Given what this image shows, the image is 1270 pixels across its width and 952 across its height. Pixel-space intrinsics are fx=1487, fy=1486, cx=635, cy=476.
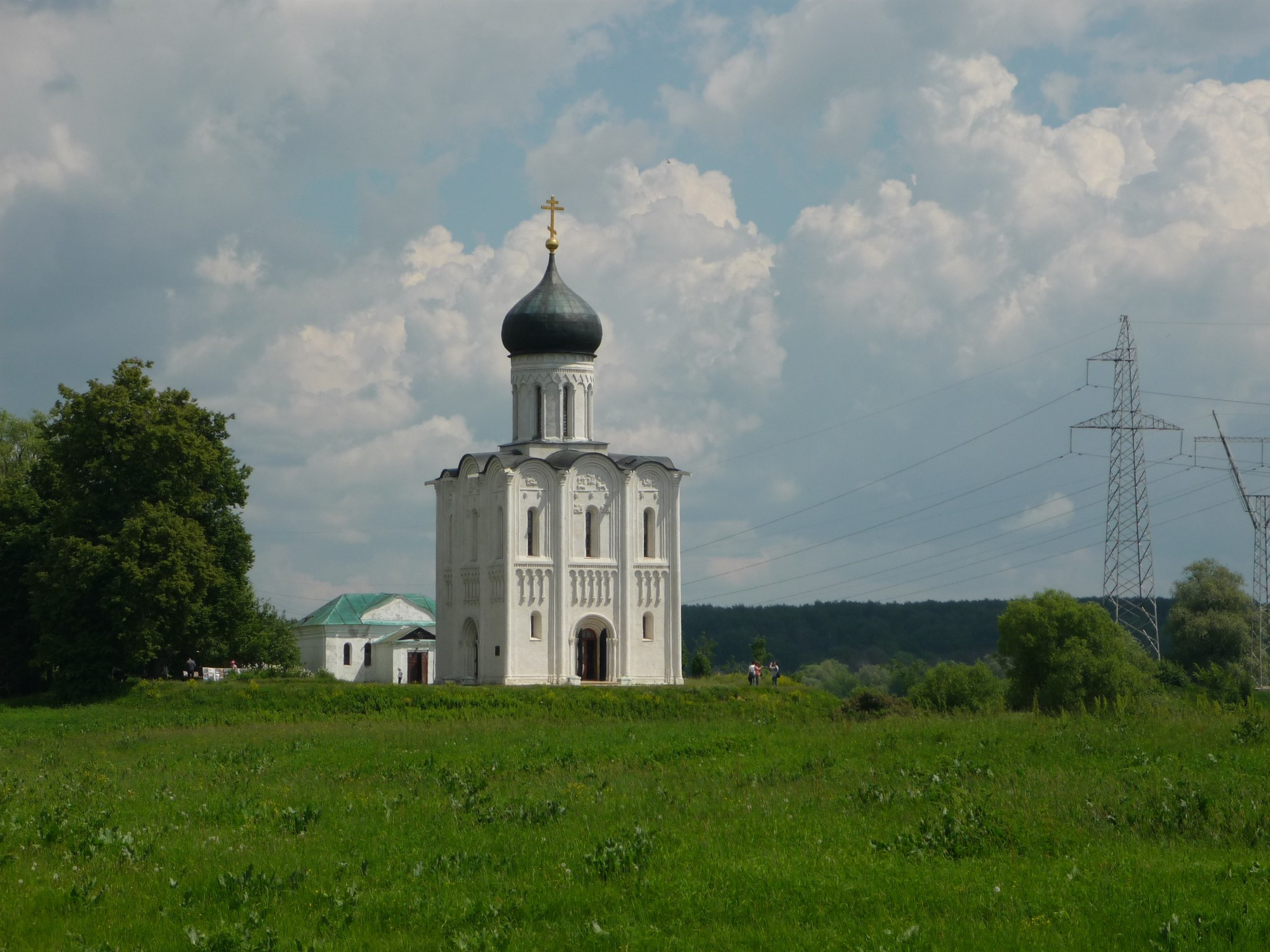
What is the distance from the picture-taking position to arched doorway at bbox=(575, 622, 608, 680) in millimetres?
46656

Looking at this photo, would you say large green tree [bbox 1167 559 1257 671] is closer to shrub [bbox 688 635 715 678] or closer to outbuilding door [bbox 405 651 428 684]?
shrub [bbox 688 635 715 678]

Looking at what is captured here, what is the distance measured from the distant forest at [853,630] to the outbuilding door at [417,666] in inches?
3286

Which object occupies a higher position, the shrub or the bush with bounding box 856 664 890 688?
the shrub

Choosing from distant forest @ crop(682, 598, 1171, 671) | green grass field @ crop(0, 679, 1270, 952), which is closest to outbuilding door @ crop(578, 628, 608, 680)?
green grass field @ crop(0, 679, 1270, 952)

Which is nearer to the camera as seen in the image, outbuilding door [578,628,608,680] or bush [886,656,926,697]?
outbuilding door [578,628,608,680]

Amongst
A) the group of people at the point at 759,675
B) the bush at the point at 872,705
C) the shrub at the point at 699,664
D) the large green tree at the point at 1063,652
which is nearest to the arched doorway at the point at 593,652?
the group of people at the point at 759,675

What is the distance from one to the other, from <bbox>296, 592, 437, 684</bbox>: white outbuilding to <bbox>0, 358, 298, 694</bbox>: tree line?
1352 cm

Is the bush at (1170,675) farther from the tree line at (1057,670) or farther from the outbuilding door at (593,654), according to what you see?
the outbuilding door at (593,654)

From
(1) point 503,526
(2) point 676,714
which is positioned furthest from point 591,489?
(2) point 676,714

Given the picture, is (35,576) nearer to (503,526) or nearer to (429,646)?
(503,526)

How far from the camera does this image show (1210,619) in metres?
62.3

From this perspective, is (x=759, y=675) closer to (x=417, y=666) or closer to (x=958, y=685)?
(x=958, y=685)

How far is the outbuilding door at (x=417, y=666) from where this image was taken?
57531mm

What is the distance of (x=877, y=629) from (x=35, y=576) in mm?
116848
